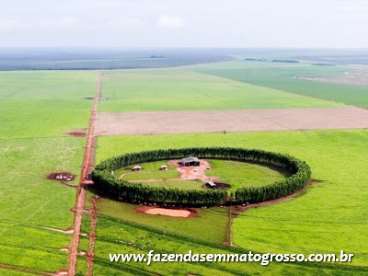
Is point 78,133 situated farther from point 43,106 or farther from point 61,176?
point 43,106

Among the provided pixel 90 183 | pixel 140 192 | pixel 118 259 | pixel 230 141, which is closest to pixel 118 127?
pixel 230 141

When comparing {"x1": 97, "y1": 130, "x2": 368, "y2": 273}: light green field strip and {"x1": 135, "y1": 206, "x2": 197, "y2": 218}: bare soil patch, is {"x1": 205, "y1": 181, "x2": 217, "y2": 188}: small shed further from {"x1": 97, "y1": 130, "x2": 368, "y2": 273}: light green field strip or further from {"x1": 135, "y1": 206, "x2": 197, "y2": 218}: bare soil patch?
{"x1": 97, "y1": 130, "x2": 368, "y2": 273}: light green field strip

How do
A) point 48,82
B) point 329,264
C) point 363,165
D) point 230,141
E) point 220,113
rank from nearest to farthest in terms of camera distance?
point 329,264 → point 363,165 → point 230,141 → point 220,113 → point 48,82

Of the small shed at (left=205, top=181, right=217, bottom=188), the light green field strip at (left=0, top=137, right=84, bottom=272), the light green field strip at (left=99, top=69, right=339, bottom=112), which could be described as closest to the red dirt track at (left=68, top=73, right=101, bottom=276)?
the light green field strip at (left=0, top=137, right=84, bottom=272)

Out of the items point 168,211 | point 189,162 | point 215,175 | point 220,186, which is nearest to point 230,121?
point 189,162

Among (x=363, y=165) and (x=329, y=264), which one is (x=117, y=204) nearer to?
(x=329, y=264)

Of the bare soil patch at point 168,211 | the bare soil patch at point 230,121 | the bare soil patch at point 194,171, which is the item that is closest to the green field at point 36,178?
the bare soil patch at point 168,211
